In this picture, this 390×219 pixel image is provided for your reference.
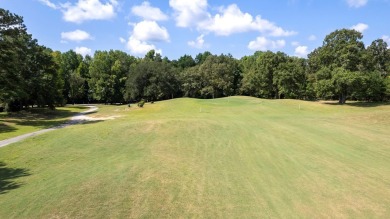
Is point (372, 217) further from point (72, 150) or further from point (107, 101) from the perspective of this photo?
point (107, 101)

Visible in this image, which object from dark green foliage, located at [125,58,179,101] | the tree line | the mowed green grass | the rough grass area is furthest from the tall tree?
the rough grass area

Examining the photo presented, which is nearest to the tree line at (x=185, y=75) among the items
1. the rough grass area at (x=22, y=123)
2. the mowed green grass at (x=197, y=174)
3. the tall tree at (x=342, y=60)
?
the tall tree at (x=342, y=60)

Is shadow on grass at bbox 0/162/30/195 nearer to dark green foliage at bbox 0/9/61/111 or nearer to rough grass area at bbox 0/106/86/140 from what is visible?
rough grass area at bbox 0/106/86/140

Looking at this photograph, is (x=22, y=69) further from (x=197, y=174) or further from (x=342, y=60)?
(x=342, y=60)

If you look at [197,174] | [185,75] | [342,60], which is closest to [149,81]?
[185,75]

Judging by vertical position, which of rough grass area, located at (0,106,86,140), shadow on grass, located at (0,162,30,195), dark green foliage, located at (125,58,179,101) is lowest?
shadow on grass, located at (0,162,30,195)

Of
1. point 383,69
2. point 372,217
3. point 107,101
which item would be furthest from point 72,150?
point 383,69

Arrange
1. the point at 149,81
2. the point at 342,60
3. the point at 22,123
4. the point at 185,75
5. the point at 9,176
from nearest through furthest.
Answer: the point at 9,176
the point at 22,123
the point at 342,60
the point at 149,81
the point at 185,75
